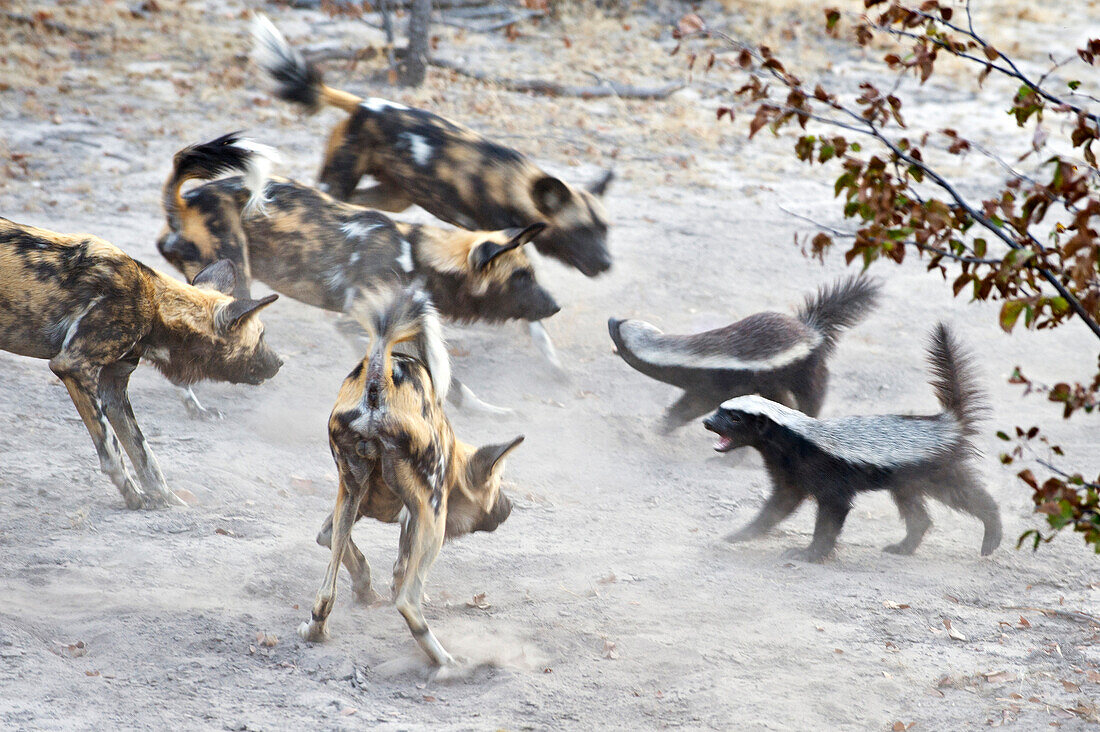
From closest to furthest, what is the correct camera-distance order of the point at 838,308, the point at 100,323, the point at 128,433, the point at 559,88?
the point at 100,323 → the point at 128,433 → the point at 838,308 → the point at 559,88

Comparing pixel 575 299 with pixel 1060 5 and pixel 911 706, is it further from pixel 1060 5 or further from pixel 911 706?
pixel 1060 5

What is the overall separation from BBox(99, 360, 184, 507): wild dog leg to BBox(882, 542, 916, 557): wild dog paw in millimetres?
3427

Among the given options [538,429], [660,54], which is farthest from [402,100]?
[538,429]

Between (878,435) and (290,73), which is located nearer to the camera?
(878,435)

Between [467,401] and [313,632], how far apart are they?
8.46ft

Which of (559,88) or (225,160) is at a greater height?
(559,88)

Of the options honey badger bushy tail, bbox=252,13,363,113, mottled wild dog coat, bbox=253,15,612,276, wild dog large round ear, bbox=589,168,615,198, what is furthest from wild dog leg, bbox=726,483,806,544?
honey badger bushy tail, bbox=252,13,363,113

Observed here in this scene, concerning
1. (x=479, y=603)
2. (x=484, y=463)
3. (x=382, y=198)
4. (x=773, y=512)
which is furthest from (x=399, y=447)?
(x=382, y=198)

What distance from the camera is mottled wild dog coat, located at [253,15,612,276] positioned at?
6621 millimetres

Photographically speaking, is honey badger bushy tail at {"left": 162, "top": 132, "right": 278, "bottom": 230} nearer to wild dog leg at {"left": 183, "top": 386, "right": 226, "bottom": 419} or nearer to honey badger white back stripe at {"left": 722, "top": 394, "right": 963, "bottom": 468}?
wild dog leg at {"left": 183, "top": 386, "right": 226, "bottom": 419}

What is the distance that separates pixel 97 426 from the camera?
14.5 ft

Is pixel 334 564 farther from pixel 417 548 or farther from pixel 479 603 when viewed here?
pixel 479 603

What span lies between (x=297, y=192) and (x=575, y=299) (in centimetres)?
243

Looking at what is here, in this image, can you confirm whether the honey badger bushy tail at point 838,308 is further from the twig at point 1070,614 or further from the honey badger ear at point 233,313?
the honey badger ear at point 233,313
